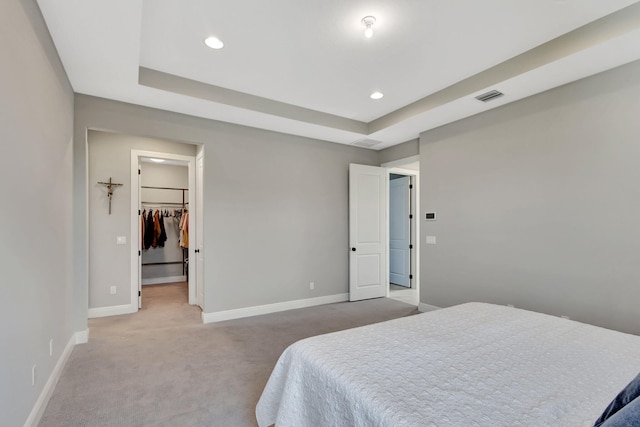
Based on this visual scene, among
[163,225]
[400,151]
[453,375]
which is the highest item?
[400,151]

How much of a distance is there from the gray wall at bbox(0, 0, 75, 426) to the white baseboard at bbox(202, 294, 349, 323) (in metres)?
1.59

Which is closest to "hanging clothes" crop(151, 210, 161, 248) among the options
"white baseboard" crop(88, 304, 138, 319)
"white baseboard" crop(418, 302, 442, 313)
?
"white baseboard" crop(88, 304, 138, 319)

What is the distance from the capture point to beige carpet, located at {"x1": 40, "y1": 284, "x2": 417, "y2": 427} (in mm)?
2088

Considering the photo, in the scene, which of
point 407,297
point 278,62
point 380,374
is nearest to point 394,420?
point 380,374

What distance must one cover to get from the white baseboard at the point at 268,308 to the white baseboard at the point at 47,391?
142 centimetres

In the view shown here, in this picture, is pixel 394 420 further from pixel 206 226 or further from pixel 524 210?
pixel 206 226

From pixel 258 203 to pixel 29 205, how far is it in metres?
2.63

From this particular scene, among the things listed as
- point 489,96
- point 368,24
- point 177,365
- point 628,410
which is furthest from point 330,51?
point 177,365

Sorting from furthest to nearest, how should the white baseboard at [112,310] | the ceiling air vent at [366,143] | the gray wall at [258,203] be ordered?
the ceiling air vent at [366,143] < the white baseboard at [112,310] < the gray wall at [258,203]

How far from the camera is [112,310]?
4.22 m

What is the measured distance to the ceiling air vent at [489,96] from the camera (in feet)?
10.2

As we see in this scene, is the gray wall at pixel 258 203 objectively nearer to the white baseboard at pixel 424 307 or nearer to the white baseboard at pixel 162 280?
the white baseboard at pixel 424 307

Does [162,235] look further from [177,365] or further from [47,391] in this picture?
[47,391]

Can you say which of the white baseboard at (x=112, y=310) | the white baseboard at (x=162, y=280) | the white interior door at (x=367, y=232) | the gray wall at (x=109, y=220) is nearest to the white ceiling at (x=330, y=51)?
the gray wall at (x=109, y=220)
